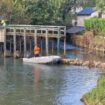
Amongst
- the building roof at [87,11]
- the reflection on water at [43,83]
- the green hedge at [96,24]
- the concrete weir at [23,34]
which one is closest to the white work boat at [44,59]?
the reflection on water at [43,83]

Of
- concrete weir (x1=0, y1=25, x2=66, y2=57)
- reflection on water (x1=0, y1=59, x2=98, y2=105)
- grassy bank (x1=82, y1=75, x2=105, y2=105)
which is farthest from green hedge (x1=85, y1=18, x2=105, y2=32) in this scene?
grassy bank (x1=82, y1=75, x2=105, y2=105)

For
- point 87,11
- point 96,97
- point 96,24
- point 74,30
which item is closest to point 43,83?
point 96,97

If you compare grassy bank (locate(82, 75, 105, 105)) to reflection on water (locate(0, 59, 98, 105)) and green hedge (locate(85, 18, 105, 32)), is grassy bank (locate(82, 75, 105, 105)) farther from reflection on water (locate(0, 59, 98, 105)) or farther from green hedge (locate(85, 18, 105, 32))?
green hedge (locate(85, 18, 105, 32))

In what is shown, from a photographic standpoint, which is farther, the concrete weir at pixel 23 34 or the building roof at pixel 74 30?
the building roof at pixel 74 30

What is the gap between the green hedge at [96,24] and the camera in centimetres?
8886

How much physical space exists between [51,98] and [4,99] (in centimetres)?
383

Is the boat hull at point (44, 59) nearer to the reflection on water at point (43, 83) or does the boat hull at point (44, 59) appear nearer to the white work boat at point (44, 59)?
the white work boat at point (44, 59)

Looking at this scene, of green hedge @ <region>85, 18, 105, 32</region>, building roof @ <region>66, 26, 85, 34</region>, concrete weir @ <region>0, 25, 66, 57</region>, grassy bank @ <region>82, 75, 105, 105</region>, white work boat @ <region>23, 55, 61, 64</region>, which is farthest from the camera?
building roof @ <region>66, 26, 85, 34</region>

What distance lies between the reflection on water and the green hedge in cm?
2512

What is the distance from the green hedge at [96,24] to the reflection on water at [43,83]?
2512cm

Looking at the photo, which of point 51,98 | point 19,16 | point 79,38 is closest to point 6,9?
point 19,16

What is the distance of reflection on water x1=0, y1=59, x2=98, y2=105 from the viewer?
147 ft

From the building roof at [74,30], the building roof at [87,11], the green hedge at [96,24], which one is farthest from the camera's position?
the building roof at [87,11]

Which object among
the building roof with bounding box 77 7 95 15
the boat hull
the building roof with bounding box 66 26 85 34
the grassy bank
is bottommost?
the boat hull
